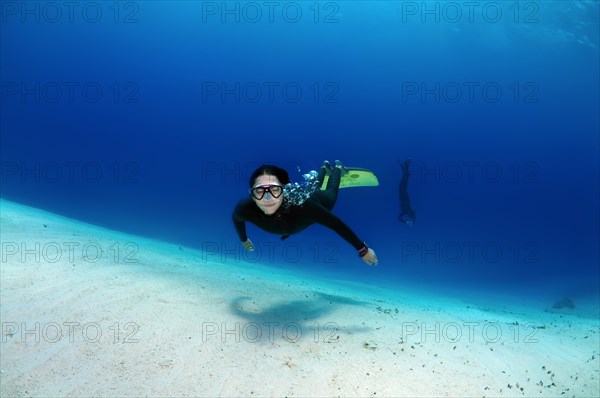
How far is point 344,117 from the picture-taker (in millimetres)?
90000

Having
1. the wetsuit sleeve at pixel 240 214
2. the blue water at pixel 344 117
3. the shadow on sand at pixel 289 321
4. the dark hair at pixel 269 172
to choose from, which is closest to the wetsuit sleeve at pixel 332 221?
the dark hair at pixel 269 172

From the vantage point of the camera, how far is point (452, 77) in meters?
72.4

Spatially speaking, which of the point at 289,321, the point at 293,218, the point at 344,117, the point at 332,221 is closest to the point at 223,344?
the point at 289,321

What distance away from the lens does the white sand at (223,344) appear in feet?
10.7

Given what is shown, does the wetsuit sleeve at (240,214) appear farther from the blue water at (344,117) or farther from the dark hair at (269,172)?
the blue water at (344,117)

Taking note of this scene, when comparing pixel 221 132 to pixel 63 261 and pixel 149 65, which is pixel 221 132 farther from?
pixel 63 261

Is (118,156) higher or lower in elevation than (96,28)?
lower

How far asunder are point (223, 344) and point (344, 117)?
90.0 meters

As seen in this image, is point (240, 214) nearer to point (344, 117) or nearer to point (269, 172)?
point (269, 172)

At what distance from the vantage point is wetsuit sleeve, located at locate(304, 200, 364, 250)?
4.74 meters

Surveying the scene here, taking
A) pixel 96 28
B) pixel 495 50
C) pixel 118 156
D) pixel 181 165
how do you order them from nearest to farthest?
pixel 495 50
pixel 96 28
pixel 118 156
pixel 181 165

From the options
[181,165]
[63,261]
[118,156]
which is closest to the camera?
[63,261]

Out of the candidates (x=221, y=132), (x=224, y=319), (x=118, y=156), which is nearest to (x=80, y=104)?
(x=118, y=156)

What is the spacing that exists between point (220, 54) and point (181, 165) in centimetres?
2879
